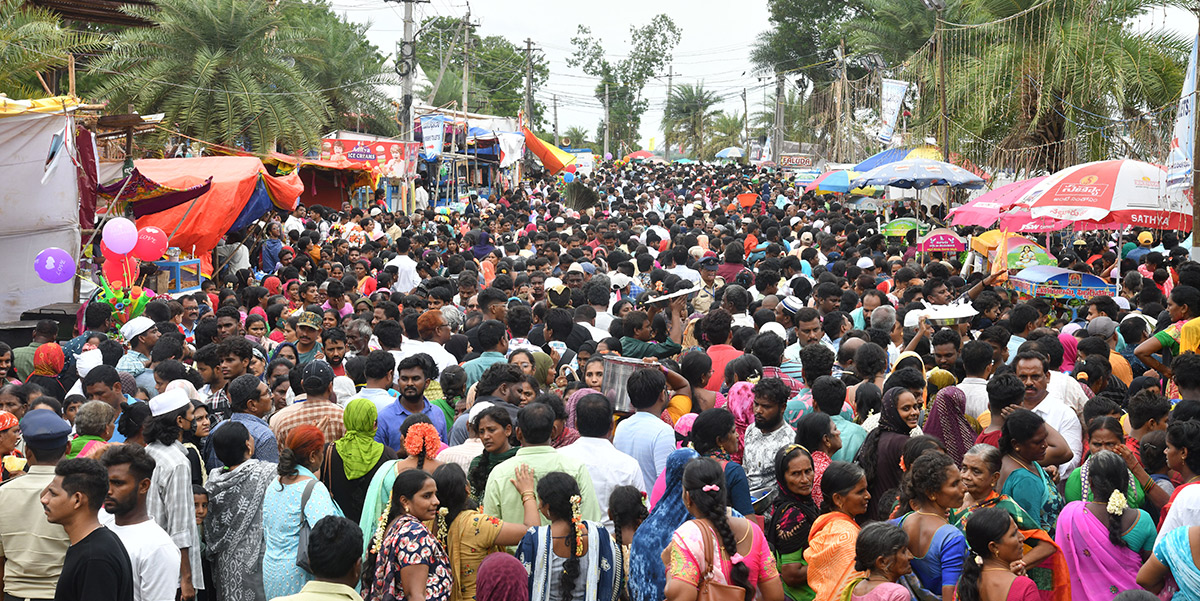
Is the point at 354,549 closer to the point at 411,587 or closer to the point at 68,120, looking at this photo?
the point at 411,587

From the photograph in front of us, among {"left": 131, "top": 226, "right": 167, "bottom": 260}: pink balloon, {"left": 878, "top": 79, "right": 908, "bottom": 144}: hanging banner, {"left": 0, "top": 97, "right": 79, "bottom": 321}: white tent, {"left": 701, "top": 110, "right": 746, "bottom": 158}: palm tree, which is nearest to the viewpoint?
{"left": 0, "top": 97, "right": 79, "bottom": 321}: white tent

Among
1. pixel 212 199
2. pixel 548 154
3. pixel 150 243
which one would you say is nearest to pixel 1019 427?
pixel 150 243

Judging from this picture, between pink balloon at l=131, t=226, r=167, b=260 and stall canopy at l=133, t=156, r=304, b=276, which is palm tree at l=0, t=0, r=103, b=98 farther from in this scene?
pink balloon at l=131, t=226, r=167, b=260

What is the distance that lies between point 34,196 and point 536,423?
983 cm

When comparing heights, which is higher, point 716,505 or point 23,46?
point 23,46

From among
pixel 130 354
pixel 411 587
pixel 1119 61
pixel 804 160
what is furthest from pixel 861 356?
pixel 804 160

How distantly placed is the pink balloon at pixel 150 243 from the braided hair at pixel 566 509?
9.32m

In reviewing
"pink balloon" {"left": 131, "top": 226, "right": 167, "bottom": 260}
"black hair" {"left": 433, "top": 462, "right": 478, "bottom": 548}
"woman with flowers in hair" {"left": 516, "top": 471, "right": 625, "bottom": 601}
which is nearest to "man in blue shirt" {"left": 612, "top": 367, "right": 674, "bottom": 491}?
"woman with flowers in hair" {"left": 516, "top": 471, "right": 625, "bottom": 601}

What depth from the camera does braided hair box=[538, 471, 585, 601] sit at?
4160mm

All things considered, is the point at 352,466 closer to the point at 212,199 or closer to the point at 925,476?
the point at 925,476

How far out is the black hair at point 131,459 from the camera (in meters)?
4.46

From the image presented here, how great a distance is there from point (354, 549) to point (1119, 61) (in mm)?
18494

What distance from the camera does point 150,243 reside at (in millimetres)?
12070

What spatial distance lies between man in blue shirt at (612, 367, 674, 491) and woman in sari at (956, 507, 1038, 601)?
180 cm
